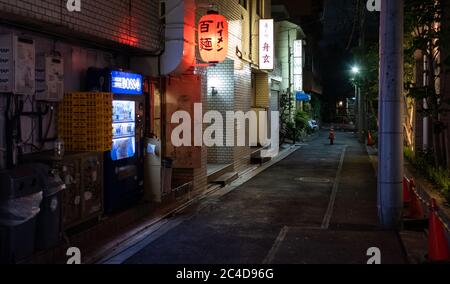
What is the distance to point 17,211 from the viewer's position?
7172 mm

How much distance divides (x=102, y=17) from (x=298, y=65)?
109ft

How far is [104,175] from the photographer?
34.4 feet

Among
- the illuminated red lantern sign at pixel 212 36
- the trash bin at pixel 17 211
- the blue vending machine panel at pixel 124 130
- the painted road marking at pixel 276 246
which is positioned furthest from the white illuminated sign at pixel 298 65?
the trash bin at pixel 17 211

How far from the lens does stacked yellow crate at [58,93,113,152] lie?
9594 mm

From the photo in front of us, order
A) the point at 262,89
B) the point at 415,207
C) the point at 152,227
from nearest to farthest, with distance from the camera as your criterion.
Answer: the point at 152,227 < the point at 415,207 < the point at 262,89

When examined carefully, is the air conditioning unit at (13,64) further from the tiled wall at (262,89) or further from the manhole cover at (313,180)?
the tiled wall at (262,89)

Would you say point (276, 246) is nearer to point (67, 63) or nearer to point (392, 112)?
point (392, 112)

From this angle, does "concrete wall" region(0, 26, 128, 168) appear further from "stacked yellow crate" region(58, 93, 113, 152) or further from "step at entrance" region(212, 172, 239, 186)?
"step at entrance" region(212, 172, 239, 186)

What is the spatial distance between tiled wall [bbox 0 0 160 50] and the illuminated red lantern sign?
2.57 m

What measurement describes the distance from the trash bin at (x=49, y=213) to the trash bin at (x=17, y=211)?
34 centimetres

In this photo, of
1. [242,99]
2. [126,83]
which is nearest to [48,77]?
[126,83]

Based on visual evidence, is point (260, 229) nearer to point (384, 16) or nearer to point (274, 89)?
point (384, 16)

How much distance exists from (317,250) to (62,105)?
5.41 metres

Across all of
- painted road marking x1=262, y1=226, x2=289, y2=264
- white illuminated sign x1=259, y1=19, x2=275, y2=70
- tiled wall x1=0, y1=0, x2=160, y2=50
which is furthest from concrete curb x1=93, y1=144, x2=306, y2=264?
white illuminated sign x1=259, y1=19, x2=275, y2=70
